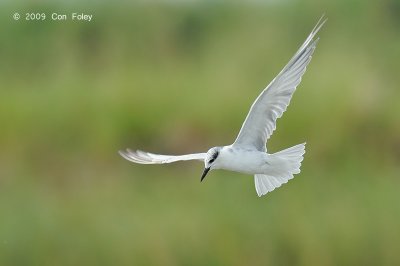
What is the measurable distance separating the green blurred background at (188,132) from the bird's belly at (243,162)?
2.23 m

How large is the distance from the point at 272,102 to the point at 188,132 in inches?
130

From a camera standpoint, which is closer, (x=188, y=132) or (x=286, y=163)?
(x=286, y=163)

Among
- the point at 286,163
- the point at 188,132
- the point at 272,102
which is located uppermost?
the point at 272,102

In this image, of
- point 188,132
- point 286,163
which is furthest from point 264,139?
point 188,132

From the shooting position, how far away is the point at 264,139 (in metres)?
5.27

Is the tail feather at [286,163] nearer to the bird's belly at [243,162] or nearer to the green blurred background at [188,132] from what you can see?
the bird's belly at [243,162]

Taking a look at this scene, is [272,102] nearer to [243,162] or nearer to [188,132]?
[243,162]

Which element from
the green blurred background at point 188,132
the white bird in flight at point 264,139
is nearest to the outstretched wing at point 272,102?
the white bird in flight at point 264,139

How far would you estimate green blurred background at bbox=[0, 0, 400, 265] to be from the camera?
7.46m

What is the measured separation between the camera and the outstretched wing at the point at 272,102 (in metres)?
5.07

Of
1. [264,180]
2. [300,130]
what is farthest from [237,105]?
[264,180]

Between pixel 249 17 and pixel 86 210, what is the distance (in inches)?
80.4

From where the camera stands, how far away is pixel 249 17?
9.14m

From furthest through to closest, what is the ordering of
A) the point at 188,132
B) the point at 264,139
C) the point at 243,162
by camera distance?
1. the point at 188,132
2. the point at 264,139
3. the point at 243,162
